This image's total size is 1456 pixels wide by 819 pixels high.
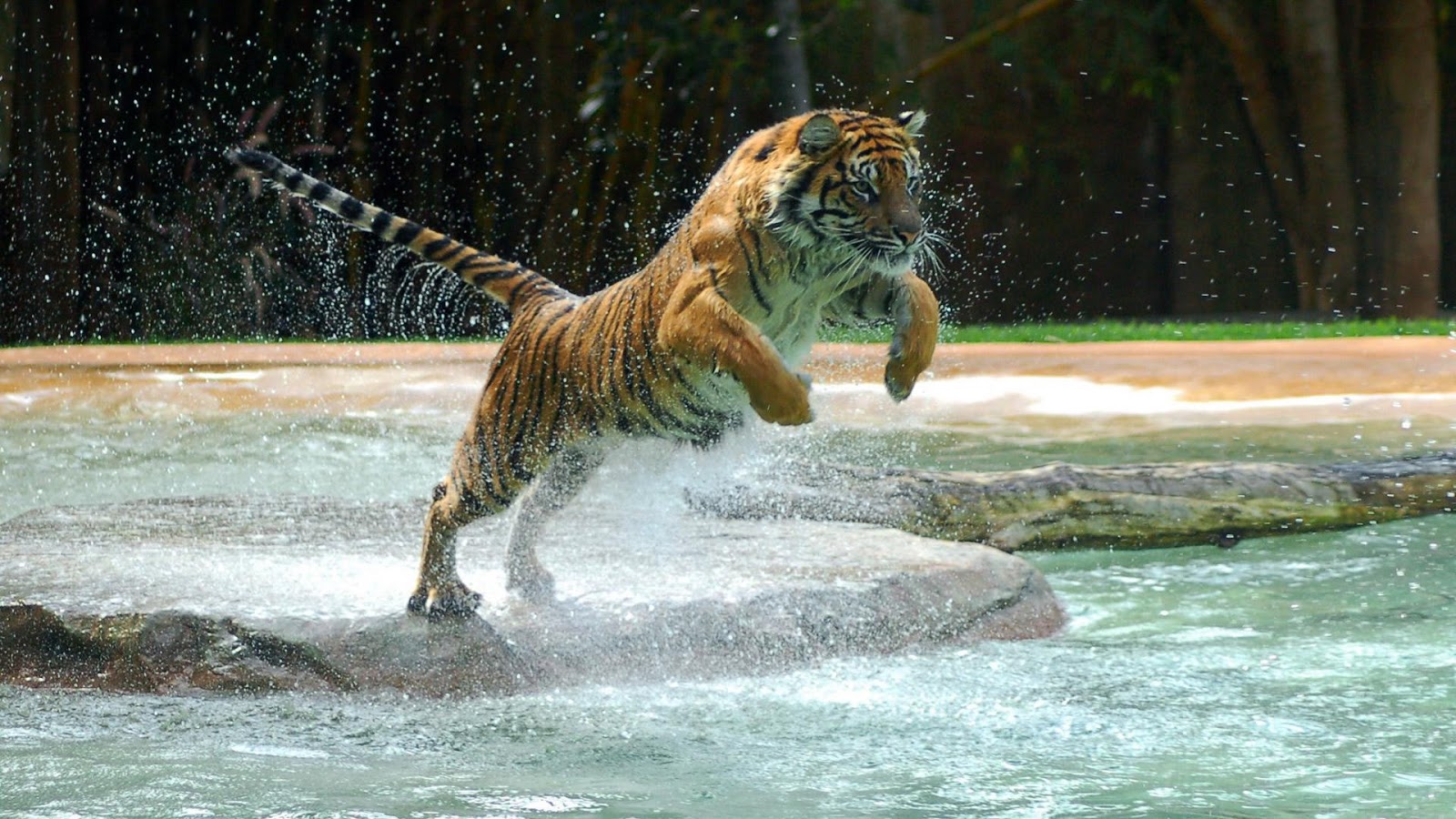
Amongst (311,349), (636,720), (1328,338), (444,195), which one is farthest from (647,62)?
(636,720)

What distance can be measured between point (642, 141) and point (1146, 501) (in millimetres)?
6381

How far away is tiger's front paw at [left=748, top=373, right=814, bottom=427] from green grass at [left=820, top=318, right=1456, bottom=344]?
493cm

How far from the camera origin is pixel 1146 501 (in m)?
5.27

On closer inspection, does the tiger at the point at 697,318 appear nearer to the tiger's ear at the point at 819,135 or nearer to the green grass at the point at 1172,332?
the tiger's ear at the point at 819,135

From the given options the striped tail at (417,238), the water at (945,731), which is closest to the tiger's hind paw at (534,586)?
the water at (945,731)

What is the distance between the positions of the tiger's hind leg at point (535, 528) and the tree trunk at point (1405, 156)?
755 centimetres

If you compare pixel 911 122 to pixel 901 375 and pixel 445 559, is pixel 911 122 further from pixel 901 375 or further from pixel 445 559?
pixel 445 559

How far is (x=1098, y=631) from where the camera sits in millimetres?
4309

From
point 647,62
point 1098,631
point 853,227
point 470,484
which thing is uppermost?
point 647,62

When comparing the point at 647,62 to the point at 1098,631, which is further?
the point at 647,62

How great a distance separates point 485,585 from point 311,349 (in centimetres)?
443

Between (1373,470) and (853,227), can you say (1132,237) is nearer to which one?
(1373,470)

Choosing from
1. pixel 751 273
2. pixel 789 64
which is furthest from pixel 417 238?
pixel 789 64

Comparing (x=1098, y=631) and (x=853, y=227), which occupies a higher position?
(x=853, y=227)
